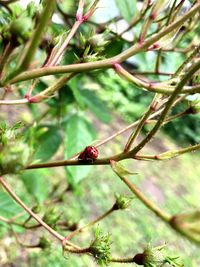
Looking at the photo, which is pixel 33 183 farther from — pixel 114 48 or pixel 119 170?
pixel 119 170

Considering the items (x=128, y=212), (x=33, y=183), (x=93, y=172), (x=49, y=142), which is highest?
(x=49, y=142)

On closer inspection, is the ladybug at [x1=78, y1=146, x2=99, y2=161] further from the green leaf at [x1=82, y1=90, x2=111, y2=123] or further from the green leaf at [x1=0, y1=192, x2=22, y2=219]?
the green leaf at [x1=82, y1=90, x2=111, y2=123]

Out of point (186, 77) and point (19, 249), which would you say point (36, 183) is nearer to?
point (19, 249)

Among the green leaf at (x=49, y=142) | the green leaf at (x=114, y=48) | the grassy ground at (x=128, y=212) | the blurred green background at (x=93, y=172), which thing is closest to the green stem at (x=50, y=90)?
the blurred green background at (x=93, y=172)

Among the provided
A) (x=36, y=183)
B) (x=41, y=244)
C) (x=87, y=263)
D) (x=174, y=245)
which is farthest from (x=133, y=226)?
(x=41, y=244)

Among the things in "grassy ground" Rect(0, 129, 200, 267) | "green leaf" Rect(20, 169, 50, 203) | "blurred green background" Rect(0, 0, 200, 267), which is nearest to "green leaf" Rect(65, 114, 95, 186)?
"blurred green background" Rect(0, 0, 200, 267)

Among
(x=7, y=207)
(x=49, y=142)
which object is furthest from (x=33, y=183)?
(x=7, y=207)
